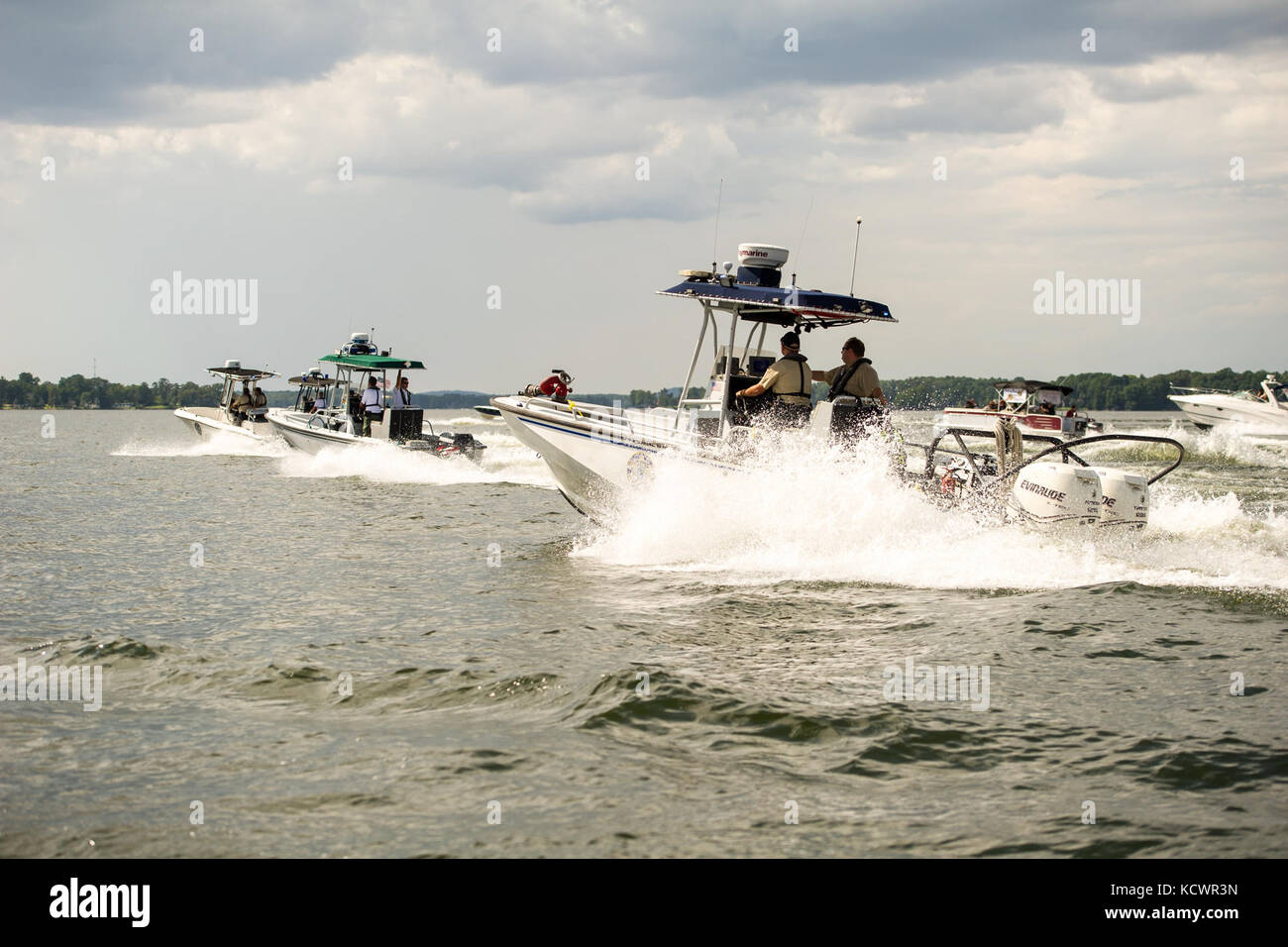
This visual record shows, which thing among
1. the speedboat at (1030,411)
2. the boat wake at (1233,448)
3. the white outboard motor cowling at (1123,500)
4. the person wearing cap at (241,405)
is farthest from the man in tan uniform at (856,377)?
the person wearing cap at (241,405)

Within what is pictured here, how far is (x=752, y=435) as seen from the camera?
1266 centimetres

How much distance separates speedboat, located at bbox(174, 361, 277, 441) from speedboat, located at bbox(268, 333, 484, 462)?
560 centimetres

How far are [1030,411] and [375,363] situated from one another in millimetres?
24441

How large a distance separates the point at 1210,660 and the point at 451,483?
21.2 metres

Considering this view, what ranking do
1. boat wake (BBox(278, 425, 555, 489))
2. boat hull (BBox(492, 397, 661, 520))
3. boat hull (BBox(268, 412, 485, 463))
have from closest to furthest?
boat hull (BBox(492, 397, 661, 520)), boat wake (BBox(278, 425, 555, 489)), boat hull (BBox(268, 412, 485, 463))

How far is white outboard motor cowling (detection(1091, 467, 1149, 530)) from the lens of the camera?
10.7 m

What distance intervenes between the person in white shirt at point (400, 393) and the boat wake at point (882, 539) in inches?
622

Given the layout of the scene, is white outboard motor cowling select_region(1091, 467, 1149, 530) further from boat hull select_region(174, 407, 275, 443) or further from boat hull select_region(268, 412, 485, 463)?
boat hull select_region(174, 407, 275, 443)

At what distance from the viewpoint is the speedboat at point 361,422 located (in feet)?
90.7

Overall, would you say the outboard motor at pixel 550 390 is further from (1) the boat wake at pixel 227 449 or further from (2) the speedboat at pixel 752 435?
(1) the boat wake at pixel 227 449

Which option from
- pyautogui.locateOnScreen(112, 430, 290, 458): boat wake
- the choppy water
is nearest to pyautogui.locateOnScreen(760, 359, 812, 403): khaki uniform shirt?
the choppy water

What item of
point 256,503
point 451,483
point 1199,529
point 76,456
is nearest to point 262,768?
point 1199,529
